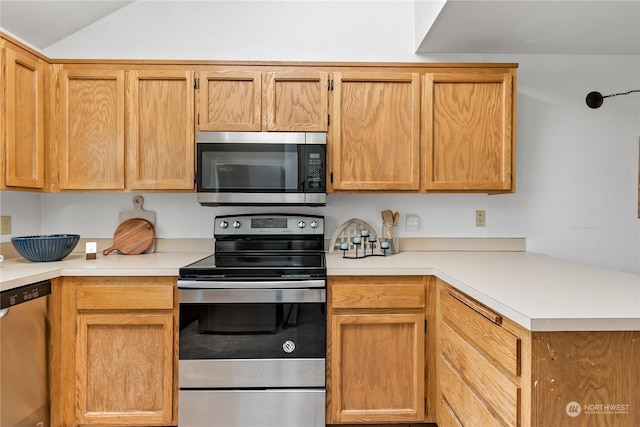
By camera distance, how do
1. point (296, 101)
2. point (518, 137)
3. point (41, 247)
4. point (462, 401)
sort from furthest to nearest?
point (518, 137)
point (296, 101)
point (41, 247)
point (462, 401)

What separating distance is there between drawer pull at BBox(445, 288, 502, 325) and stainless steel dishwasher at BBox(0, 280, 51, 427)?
1.75m

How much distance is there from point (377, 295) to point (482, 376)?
605mm

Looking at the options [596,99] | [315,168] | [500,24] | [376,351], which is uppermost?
[500,24]

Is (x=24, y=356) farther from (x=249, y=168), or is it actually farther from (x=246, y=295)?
(x=249, y=168)

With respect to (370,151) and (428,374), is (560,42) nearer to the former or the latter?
(370,151)

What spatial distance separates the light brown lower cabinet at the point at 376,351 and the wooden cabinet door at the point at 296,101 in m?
0.88

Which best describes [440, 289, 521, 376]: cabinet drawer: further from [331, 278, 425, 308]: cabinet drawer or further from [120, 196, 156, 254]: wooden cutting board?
[120, 196, 156, 254]: wooden cutting board

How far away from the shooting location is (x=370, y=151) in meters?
2.10

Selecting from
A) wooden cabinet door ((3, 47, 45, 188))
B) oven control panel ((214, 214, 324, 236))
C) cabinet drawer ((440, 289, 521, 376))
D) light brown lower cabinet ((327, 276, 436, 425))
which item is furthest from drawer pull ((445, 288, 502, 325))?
wooden cabinet door ((3, 47, 45, 188))

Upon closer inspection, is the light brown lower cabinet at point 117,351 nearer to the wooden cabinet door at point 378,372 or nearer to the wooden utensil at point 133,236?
the wooden utensil at point 133,236

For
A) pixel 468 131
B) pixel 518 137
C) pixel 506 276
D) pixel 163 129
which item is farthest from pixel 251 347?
pixel 518 137

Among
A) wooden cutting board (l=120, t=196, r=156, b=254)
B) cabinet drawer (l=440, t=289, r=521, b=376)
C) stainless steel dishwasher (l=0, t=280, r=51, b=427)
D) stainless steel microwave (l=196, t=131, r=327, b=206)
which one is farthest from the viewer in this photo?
wooden cutting board (l=120, t=196, r=156, b=254)

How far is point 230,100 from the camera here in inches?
81.7

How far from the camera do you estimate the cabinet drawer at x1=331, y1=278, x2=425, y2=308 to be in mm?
1785
